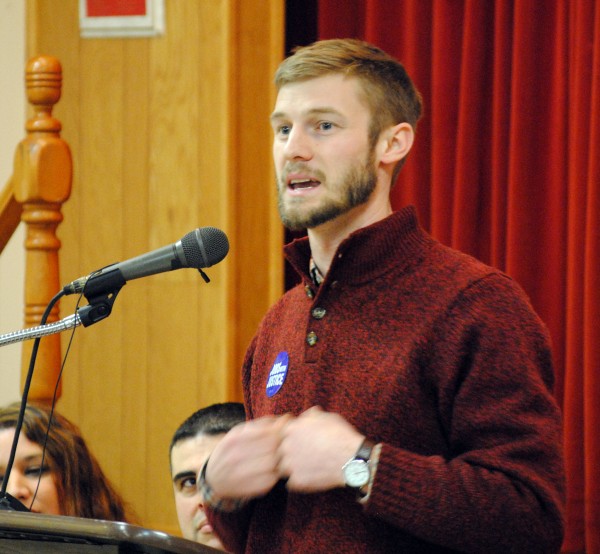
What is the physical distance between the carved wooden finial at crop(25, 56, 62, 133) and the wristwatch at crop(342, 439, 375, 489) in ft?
4.84

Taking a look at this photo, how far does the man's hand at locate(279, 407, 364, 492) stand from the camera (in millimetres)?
1179

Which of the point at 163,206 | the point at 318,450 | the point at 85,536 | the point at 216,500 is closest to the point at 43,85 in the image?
the point at 163,206

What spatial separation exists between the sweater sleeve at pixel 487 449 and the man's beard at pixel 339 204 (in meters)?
0.22

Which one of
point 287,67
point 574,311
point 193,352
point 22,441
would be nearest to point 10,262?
point 193,352

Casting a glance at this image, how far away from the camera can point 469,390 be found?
3.99 ft

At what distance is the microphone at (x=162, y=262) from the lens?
1240mm

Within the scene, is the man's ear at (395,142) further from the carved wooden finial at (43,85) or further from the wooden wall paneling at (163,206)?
the wooden wall paneling at (163,206)

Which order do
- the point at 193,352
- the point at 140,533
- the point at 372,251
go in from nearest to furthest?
the point at 140,533, the point at 372,251, the point at 193,352

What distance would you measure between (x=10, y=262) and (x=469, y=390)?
2.49m

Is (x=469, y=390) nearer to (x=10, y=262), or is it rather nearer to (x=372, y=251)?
(x=372, y=251)

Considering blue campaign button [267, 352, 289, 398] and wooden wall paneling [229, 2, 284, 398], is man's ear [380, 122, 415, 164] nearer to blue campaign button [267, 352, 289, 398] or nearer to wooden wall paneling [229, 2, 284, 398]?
blue campaign button [267, 352, 289, 398]

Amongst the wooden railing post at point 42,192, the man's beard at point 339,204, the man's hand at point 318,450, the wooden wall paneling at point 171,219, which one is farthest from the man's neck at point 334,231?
the wooden wall paneling at point 171,219

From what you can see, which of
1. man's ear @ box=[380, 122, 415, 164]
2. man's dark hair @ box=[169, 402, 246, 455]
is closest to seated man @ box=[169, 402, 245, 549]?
man's dark hair @ box=[169, 402, 246, 455]

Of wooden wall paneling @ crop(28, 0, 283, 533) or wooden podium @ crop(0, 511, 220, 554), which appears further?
wooden wall paneling @ crop(28, 0, 283, 533)
